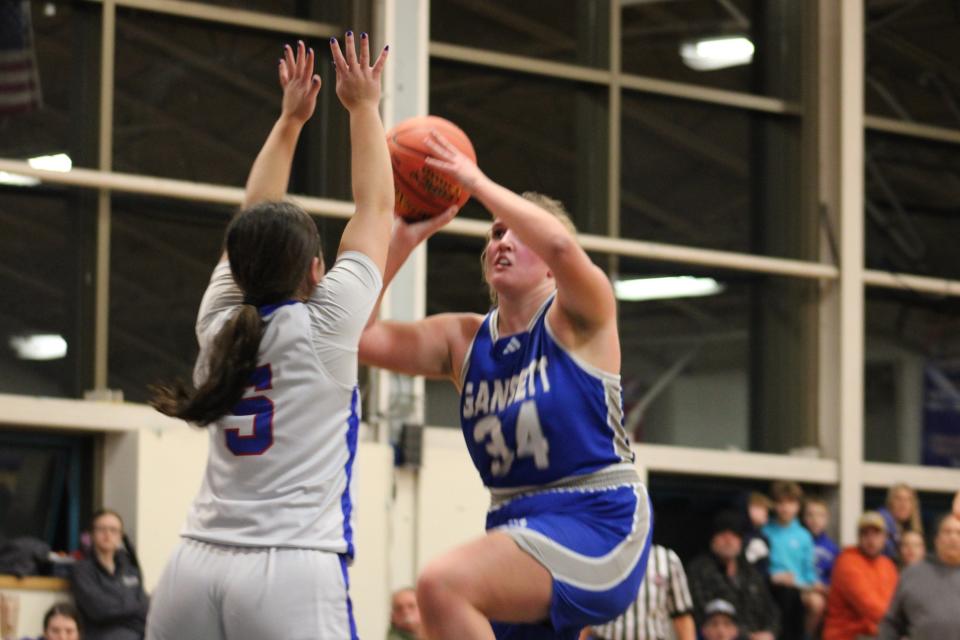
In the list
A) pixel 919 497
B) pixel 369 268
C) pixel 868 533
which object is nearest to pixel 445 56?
pixel 868 533

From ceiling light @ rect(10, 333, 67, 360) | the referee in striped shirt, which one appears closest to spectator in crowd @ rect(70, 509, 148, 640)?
ceiling light @ rect(10, 333, 67, 360)

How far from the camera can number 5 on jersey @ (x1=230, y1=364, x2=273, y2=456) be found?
3.80 m

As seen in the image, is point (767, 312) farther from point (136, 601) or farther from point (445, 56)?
point (136, 601)

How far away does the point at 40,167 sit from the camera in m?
11.0

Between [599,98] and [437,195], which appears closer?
[437,195]

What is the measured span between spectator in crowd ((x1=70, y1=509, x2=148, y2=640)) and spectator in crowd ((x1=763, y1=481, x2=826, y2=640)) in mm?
4469

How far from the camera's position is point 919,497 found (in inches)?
561

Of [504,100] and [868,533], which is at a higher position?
[504,100]

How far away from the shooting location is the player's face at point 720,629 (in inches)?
419

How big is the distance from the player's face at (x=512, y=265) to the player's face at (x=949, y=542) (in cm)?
526

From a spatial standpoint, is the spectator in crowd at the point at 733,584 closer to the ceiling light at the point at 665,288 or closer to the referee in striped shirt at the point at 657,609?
the referee in striped shirt at the point at 657,609

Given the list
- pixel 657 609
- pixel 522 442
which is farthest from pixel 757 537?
pixel 522 442

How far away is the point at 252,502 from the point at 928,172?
1179 centimetres

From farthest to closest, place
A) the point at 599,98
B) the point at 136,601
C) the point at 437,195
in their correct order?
the point at 599,98
the point at 136,601
the point at 437,195
